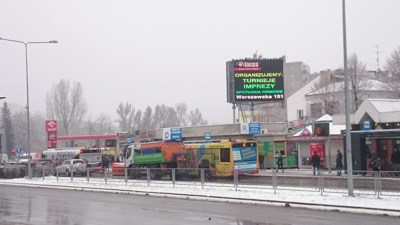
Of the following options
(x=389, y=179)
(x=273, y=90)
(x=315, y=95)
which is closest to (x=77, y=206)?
(x=389, y=179)

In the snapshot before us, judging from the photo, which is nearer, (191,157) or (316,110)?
(191,157)

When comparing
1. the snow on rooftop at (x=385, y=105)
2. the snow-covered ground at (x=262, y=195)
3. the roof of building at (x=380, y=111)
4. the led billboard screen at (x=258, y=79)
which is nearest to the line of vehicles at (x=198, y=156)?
the snow-covered ground at (x=262, y=195)

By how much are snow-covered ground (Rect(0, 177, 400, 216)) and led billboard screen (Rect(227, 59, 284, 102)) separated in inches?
924

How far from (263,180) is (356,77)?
38.0 meters

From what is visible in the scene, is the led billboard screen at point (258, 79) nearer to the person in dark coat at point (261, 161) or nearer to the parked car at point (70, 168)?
the person in dark coat at point (261, 161)

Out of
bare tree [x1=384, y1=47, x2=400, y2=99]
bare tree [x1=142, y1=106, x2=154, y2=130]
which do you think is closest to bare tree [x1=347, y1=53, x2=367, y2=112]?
bare tree [x1=384, y1=47, x2=400, y2=99]

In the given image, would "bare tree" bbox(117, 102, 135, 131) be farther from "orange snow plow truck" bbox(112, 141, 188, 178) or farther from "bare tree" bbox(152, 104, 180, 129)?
"orange snow plow truck" bbox(112, 141, 188, 178)

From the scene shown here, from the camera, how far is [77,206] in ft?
70.3

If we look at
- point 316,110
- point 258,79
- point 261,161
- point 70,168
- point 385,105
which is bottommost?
point 70,168

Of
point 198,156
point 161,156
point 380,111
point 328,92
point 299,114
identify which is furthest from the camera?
point 299,114

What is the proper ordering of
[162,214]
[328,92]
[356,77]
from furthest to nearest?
[328,92]
[356,77]
[162,214]

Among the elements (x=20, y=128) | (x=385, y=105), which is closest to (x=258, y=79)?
(x=385, y=105)

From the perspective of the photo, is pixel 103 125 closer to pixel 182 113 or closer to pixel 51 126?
pixel 182 113

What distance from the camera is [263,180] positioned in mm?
26125
